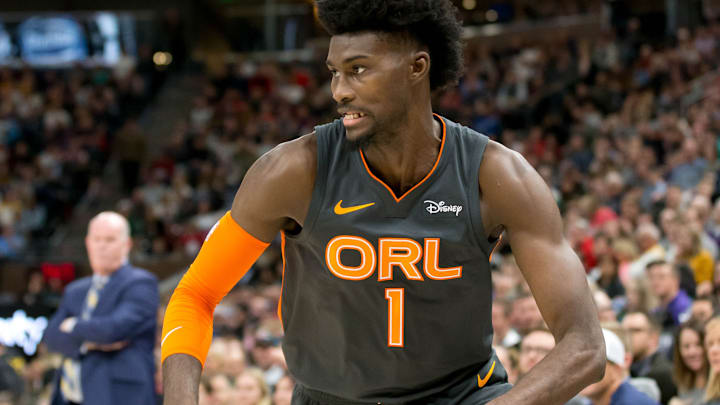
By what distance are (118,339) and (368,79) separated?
335cm

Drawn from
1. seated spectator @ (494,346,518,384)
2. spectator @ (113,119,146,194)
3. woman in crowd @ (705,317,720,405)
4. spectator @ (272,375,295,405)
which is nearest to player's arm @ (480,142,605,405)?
woman in crowd @ (705,317,720,405)

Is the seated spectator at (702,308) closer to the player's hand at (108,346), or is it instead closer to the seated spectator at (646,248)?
the seated spectator at (646,248)

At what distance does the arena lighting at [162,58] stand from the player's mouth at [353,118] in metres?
18.3

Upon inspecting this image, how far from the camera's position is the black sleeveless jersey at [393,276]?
2604 mm

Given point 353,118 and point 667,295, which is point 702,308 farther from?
point 353,118

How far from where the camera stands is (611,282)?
8375 mm

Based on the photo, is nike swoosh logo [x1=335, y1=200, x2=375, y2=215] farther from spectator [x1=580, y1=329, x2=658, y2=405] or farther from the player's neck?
spectator [x1=580, y1=329, x2=658, y2=405]

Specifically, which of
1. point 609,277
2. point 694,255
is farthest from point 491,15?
point 694,255

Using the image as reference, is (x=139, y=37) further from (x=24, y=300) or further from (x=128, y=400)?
(x=128, y=400)

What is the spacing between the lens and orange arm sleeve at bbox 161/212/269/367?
268 centimetres

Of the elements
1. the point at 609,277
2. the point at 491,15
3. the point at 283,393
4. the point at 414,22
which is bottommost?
the point at 283,393

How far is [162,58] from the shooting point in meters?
20.3

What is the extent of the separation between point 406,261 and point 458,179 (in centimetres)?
29

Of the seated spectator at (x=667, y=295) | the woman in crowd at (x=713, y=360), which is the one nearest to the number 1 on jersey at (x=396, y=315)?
the woman in crowd at (x=713, y=360)
